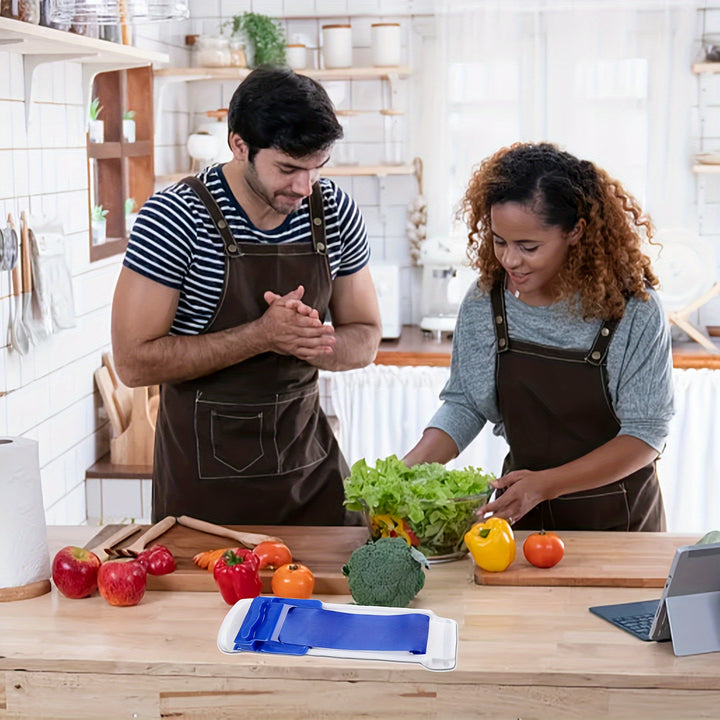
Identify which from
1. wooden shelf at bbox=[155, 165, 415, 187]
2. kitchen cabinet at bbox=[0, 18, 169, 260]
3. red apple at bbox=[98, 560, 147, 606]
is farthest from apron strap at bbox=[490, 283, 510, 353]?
wooden shelf at bbox=[155, 165, 415, 187]

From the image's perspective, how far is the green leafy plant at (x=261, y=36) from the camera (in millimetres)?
4633

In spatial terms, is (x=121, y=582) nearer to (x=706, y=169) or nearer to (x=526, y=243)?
(x=526, y=243)

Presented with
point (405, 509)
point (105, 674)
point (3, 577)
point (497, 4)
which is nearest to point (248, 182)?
point (405, 509)

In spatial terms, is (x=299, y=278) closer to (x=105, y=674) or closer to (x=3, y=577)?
(x=3, y=577)

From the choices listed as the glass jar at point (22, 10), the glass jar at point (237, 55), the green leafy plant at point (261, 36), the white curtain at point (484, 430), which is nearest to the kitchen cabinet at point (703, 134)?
the white curtain at point (484, 430)

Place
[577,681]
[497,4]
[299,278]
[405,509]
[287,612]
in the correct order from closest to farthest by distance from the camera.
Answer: [577,681]
[287,612]
[405,509]
[299,278]
[497,4]

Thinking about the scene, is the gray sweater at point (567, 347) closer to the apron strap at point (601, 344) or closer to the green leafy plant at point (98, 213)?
the apron strap at point (601, 344)

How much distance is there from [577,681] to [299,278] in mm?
1135

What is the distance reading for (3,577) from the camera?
1778 mm

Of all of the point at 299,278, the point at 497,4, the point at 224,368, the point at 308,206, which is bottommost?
the point at 224,368

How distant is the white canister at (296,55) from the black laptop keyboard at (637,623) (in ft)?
11.7

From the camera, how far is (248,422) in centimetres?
229

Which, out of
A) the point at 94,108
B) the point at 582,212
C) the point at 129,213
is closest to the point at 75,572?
the point at 582,212

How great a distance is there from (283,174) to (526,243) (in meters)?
0.50
